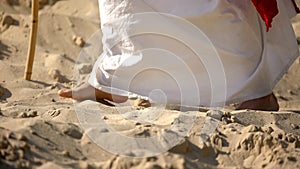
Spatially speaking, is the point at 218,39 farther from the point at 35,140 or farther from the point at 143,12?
the point at 35,140

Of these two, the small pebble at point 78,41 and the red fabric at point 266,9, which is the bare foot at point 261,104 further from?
the small pebble at point 78,41

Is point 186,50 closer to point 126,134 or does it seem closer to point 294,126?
point 294,126

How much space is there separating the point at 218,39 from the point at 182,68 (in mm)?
180

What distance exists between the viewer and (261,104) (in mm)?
2807

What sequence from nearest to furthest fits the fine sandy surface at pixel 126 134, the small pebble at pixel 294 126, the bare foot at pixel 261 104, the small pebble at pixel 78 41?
the fine sandy surface at pixel 126 134, the small pebble at pixel 294 126, the bare foot at pixel 261 104, the small pebble at pixel 78 41

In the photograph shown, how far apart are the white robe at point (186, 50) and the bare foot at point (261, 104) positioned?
0.07ft

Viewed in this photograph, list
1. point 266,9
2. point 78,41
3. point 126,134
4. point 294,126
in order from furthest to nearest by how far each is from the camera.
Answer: point 78,41 < point 266,9 < point 294,126 < point 126,134

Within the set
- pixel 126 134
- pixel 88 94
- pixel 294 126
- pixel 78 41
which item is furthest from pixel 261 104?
pixel 78 41

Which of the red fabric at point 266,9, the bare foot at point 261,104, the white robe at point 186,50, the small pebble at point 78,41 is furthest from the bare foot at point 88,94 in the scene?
the small pebble at point 78,41

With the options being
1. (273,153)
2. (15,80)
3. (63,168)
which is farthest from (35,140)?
(15,80)

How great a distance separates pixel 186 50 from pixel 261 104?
379 millimetres

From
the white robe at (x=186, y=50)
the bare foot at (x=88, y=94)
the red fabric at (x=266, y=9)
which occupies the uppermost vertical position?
the red fabric at (x=266, y=9)

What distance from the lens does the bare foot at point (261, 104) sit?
2.78 metres

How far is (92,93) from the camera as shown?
2.84 metres
